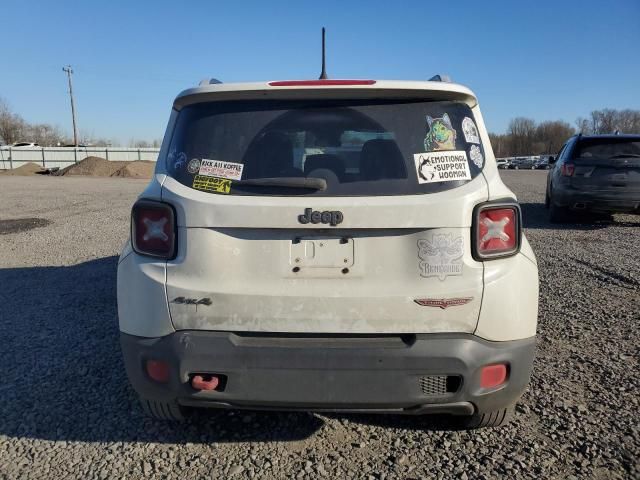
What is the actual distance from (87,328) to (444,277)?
3.47m

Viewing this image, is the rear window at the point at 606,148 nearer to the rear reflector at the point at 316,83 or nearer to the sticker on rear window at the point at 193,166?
the rear reflector at the point at 316,83

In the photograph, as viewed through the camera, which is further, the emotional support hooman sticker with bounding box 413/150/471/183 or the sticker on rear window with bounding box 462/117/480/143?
the sticker on rear window with bounding box 462/117/480/143

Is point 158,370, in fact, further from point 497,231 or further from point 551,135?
point 551,135

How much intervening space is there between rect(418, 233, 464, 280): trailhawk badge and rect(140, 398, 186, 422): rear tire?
147 cm

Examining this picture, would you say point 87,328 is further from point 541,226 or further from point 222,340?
point 541,226

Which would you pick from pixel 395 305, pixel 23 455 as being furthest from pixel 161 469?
pixel 395 305

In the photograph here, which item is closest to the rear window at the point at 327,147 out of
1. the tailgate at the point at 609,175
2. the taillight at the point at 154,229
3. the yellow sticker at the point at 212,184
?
the yellow sticker at the point at 212,184

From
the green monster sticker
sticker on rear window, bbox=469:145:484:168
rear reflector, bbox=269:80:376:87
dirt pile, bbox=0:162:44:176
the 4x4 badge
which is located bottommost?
dirt pile, bbox=0:162:44:176

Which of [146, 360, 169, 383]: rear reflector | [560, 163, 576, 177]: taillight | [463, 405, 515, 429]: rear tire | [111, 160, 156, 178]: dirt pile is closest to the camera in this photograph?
[146, 360, 169, 383]: rear reflector

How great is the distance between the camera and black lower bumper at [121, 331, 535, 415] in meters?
2.25

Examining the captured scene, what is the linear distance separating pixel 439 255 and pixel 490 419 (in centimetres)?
107

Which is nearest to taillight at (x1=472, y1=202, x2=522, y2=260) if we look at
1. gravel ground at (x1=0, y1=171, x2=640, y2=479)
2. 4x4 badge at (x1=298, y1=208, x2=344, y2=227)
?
4x4 badge at (x1=298, y1=208, x2=344, y2=227)

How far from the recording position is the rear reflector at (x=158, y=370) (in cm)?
237

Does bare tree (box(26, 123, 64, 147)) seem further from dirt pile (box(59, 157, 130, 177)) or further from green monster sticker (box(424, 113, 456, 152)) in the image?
green monster sticker (box(424, 113, 456, 152))
